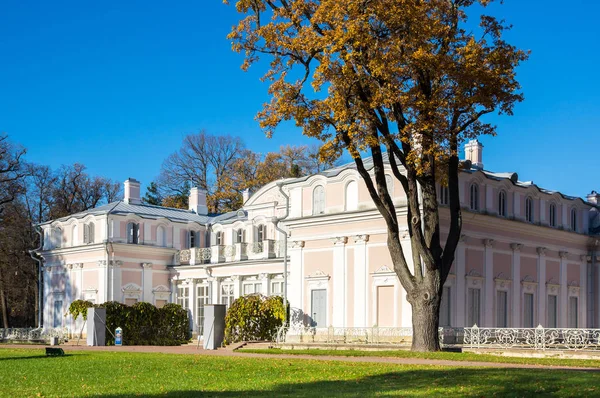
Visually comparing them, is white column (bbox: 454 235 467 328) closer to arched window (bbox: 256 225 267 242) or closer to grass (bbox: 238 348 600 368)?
grass (bbox: 238 348 600 368)

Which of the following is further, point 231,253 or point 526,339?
point 231,253

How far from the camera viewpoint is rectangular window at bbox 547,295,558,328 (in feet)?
124

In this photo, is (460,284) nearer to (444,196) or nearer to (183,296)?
(444,196)

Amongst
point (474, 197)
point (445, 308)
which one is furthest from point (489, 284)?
point (474, 197)

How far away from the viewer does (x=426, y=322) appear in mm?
26781

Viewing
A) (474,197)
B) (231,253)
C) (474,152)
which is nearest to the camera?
(474,197)

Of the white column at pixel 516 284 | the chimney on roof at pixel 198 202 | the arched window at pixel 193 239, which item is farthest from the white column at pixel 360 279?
the chimney on roof at pixel 198 202

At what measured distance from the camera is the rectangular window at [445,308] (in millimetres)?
32688

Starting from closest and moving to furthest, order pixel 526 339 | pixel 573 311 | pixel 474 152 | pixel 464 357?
1. pixel 464 357
2. pixel 526 339
3. pixel 573 311
4. pixel 474 152

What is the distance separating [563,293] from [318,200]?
12516 millimetres

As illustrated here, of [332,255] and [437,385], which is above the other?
[332,255]

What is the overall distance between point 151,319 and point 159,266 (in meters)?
6.02

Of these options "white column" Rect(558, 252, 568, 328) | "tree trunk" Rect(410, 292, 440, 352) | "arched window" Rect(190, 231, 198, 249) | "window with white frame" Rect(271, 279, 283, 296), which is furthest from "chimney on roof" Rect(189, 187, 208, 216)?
"tree trunk" Rect(410, 292, 440, 352)

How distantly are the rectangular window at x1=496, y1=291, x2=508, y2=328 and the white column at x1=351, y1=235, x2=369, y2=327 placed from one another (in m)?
5.87
